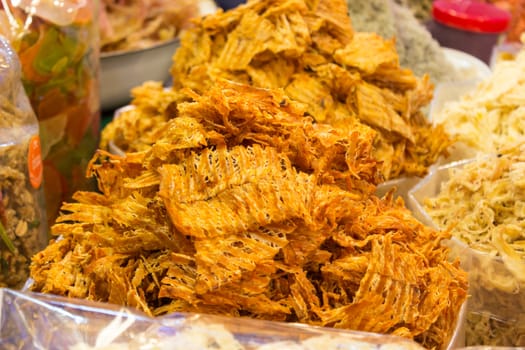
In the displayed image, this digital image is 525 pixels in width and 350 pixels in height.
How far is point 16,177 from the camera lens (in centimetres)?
84

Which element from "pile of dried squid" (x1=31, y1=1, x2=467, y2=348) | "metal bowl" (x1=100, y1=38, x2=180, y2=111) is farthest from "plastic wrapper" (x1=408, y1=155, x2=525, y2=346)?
"metal bowl" (x1=100, y1=38, x2=180, y2=111)

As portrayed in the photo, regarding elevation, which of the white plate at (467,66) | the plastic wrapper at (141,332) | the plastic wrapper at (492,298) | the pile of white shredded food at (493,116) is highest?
the plastic wrapper at (141,332)

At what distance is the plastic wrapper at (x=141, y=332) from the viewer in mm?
564

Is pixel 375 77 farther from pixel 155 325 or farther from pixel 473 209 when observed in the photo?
pixel 155 325

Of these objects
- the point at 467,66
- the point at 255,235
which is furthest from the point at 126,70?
the point at 255,235

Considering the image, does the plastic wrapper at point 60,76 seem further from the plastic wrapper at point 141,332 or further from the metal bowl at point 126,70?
the plastic wrapper at point 141,332

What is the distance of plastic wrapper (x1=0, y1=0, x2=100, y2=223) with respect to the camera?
3.47ft

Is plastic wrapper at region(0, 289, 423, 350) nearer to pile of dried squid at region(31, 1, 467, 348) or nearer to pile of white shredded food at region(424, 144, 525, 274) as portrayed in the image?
pile of dried squid at region(31, 1, 467, 348)

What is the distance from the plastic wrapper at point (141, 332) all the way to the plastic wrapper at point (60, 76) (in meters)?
0.57

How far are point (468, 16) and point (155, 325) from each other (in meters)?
1.82

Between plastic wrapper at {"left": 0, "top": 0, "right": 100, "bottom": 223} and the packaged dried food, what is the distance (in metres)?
0.18

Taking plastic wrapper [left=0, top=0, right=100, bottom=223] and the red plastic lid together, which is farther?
the red plastic lid

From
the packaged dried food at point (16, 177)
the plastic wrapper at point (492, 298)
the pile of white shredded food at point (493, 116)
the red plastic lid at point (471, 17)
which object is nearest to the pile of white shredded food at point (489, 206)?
the plastic wrapper at point (492, 298)

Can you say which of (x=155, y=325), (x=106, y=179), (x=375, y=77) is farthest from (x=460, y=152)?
(x=155, y=325)
